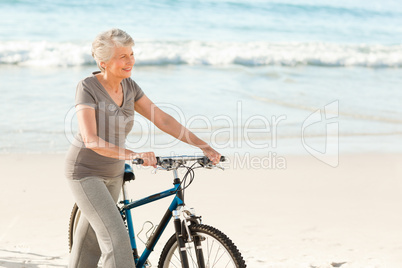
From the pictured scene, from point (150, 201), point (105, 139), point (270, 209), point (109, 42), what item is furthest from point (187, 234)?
point (270, 209)

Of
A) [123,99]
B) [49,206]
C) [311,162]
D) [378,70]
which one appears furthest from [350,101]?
[123,99]

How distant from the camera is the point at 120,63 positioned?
302 centimetres

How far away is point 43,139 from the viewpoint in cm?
771

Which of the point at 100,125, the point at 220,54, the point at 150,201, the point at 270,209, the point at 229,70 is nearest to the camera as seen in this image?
the point at 100,125

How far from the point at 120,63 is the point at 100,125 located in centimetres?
34

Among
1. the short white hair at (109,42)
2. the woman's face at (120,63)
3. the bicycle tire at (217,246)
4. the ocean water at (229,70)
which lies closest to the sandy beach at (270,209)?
the ocean water at (229,70)

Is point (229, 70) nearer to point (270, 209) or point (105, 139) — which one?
point (270, 209)

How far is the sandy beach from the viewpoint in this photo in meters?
4.49

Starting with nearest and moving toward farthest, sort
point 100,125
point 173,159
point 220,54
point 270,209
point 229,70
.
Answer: point 173,159 → point 100,125 → point 270,209 → point 229,70 → point 220,54

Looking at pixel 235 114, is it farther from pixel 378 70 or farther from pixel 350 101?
pixel 378 70

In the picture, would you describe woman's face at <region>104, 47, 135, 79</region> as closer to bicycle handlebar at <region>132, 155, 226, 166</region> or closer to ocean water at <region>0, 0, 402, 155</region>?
bicycle handlebar at <region>132, 155, 226, 166</region>

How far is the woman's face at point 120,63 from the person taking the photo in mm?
3008

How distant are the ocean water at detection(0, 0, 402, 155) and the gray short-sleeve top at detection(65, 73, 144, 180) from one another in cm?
417

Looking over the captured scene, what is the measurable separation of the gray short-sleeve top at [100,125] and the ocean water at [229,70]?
417 centimetres
